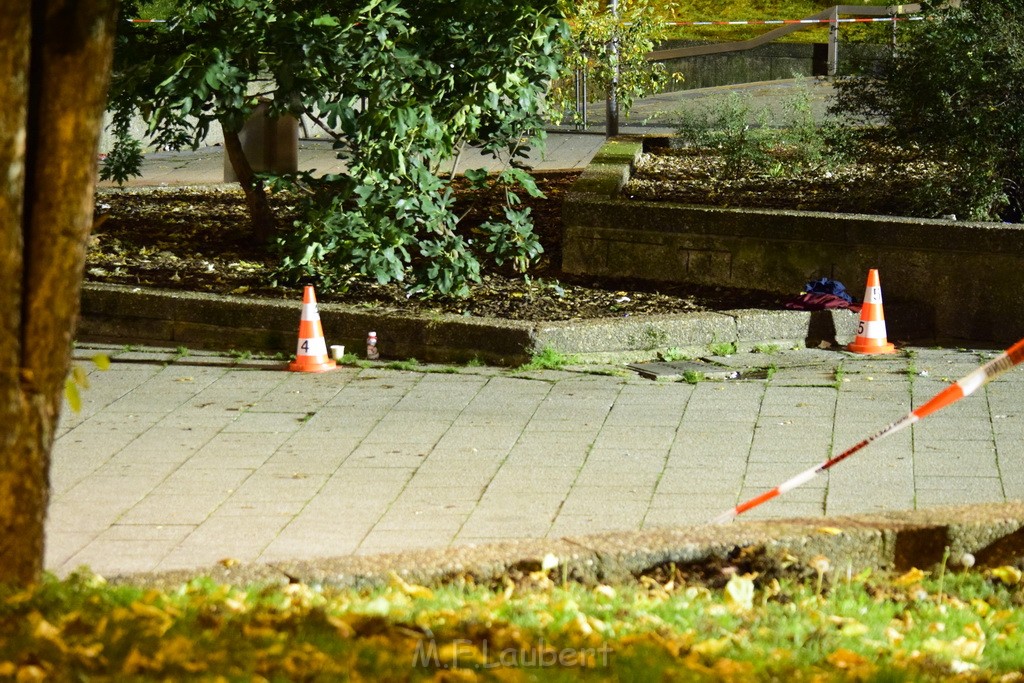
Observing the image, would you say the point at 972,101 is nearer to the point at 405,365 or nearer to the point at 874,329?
the point at 874,329

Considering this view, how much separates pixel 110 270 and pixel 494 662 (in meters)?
7.36

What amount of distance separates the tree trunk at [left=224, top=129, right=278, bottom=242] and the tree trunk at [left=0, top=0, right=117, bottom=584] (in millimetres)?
6423

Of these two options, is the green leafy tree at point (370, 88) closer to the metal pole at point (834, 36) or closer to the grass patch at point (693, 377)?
the grass patch at point (693, 377)

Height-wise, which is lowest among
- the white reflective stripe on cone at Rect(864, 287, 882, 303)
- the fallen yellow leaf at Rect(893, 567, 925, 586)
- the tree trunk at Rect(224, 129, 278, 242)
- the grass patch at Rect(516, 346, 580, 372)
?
the fallen yellow leaf at Rect(893, 567, 925, 586)

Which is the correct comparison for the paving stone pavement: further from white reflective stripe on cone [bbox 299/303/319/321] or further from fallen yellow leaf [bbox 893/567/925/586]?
fallen yellow leaf [bbox 893/567/925/586]

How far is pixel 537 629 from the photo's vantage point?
14.2ft

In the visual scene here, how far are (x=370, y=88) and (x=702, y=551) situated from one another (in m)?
5.02

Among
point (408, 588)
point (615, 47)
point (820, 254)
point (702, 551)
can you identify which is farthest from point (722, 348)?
point (615, 47)

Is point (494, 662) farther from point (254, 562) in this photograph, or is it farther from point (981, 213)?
point (981, 213)

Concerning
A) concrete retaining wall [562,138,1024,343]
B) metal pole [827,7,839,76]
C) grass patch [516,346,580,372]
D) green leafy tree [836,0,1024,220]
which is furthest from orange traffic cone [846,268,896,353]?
metal pole [827,7,839,76]

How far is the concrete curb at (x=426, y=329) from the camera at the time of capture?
8.80 meters

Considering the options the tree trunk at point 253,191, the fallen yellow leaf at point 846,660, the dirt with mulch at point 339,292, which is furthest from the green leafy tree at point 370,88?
the fallen yellow leaf at point 846,660

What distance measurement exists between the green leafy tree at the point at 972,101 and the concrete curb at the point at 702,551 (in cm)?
521

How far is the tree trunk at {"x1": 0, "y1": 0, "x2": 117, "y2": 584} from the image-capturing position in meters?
4.00
